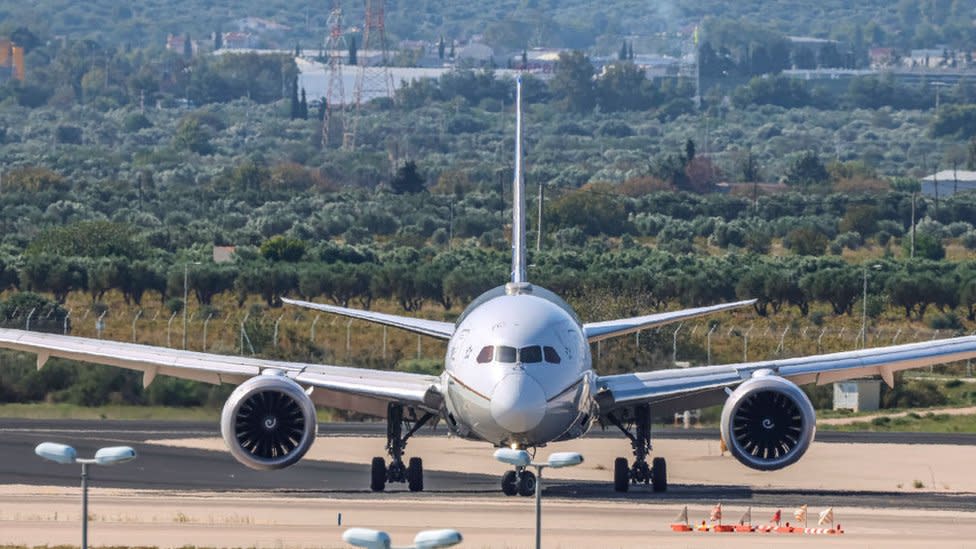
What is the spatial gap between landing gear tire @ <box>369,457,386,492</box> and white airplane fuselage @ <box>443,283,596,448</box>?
2.81 metres

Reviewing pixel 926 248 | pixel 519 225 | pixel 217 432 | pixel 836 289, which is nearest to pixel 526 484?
pixel 519 225

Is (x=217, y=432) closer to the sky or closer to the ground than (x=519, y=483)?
closer to the ground

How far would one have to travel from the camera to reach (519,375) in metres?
42.4

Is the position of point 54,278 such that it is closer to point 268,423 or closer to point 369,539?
point 268,423

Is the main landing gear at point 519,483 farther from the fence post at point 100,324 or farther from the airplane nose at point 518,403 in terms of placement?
the fence post at point 100,324

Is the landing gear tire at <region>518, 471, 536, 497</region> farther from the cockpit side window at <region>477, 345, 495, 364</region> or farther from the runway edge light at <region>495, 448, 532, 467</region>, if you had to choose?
the runway edge light at <region>495, 448, 532, 467</region>

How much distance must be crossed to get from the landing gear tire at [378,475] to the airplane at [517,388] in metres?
0.03

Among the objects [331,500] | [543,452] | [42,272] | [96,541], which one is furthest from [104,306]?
[96,541]

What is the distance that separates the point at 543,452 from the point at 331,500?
972cm

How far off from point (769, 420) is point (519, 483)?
5.38 m

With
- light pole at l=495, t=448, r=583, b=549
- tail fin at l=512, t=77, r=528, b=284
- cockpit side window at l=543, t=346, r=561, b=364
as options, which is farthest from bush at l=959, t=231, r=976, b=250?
light pole at l=495, t=448, r=583, b=549

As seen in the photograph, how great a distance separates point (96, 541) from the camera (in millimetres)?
38844

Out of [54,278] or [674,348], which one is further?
[54,278]

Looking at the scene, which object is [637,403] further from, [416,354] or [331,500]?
[416,354]
